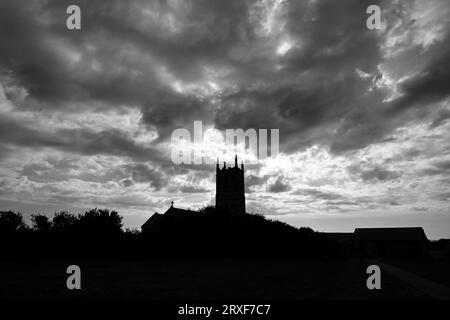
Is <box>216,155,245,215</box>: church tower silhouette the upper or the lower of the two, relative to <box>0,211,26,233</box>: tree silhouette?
upper

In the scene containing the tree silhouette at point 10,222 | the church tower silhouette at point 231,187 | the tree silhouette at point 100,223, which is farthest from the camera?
the church tower silhouette at point 231,187

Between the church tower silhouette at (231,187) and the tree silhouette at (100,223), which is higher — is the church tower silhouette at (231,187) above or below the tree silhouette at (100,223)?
above

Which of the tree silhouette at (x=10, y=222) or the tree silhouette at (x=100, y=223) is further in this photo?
the tree silhouette at (x=10, y=222)

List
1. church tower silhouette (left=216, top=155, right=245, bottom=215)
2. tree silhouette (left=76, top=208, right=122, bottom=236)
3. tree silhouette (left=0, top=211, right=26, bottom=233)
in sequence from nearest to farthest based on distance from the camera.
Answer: tree silhouette (left=76, top=208, right=122, bottom=236) → tree silhouette (left=0, top=211, right=26, bottom=233) → church tower silhouette (left=216, top=155, right=245, bottom=215)

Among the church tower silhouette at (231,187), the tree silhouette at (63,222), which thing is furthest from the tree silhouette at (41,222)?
the church tower silhouette at (231,187)

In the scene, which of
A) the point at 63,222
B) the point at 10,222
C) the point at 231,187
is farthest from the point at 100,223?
the point at 231,187

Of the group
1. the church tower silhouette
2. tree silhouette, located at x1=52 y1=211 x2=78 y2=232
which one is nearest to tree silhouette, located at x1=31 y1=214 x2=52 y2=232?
tree silhouette, located at x1=52 y1=211 x2=78 y2=232

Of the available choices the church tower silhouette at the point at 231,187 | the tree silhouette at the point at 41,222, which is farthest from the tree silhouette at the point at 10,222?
the church tower silhouette at the point at 231,187

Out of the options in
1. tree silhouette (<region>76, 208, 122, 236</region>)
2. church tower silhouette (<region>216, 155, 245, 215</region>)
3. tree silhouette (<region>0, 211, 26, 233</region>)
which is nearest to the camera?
tree silhouette (<region>76, 208, 122, 236</region>)

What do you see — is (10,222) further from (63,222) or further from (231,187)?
(231,187)

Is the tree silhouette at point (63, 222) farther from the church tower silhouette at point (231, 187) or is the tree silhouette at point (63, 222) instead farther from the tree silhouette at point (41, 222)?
the church tower silhouette at point (231, 187)

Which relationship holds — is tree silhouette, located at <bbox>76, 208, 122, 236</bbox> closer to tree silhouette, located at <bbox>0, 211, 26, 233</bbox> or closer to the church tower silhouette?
tree silhouette, located at <bbox>0, 211, 26, 233</bbox>

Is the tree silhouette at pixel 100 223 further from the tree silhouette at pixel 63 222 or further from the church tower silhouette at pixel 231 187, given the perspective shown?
the church tower silhouette at pixel 231 187

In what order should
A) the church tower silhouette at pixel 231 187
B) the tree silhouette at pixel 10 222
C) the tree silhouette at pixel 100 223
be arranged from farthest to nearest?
the church tower silhouette at pixel 231 187 → the tree silhouette at pixel 10 222 → the tree silhouette at pixel 100 223
